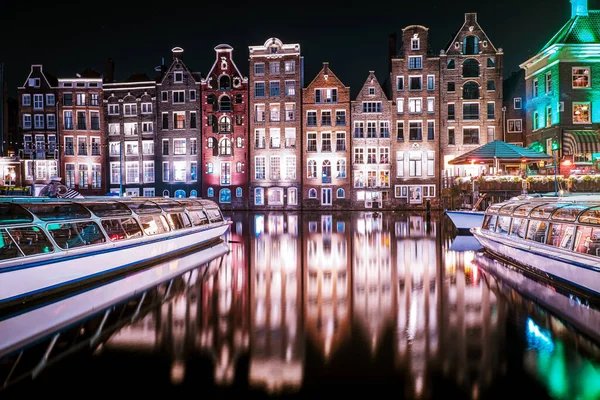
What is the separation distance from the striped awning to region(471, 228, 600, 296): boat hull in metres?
30.9

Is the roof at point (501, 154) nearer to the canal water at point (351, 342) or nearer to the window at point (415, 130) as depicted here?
the canal water at point (351, 342)

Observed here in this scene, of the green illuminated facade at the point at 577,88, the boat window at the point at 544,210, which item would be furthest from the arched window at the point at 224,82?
the boat window at the point at 544,210

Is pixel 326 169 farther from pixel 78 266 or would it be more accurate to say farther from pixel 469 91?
pixel 78 266

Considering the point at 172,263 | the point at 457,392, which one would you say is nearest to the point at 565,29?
the point at 172,263

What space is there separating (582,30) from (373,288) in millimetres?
42490

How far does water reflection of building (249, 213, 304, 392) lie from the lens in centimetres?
611

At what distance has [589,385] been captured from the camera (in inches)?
225

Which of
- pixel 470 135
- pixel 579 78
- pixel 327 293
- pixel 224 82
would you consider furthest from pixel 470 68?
pixel 327 293

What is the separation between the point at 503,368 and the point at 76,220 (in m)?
10.6

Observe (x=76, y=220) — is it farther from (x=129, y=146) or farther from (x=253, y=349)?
(x=129, y=146)

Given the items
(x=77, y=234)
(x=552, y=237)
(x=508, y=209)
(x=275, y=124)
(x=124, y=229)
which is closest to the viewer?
(x=552, y=237)

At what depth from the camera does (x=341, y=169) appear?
5138 cm

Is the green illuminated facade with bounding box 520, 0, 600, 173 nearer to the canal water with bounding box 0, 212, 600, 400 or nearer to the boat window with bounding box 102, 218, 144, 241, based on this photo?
the canal water with bounding box 0, 212, 600, 400

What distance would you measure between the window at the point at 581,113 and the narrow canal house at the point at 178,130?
39234 mm
